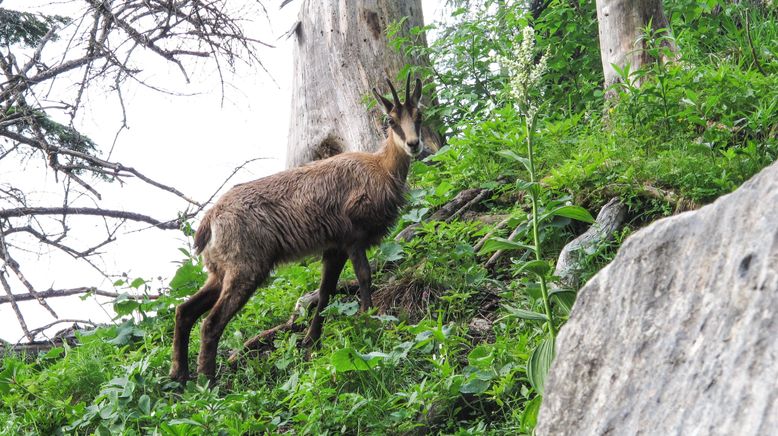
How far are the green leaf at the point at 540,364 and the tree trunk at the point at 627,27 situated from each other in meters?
4.20

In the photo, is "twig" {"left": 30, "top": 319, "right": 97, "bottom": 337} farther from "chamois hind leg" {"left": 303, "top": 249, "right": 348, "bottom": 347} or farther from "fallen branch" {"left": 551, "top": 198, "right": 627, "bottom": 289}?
"fallen branch" {"left": 551, "top": 198, "right": 627, "bottom": 289}

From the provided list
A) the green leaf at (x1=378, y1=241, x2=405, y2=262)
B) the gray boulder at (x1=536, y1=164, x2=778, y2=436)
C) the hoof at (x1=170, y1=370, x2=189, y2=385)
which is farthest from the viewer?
the green leaf at (x1=378, y1=241, x2=405, y2=262)

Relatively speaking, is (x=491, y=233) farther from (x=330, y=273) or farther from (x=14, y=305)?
(x=14, y=305)

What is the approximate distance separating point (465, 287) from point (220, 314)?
1683 mm

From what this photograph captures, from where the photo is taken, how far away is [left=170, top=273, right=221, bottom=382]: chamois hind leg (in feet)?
17.7

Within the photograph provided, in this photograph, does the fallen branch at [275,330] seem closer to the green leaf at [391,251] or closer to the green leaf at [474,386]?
the green leaf at [391,251]

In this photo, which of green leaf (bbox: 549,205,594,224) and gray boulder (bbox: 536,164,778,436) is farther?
green leaf (bbox: 549,205,594,224)

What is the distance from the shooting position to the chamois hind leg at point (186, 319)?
5.39m

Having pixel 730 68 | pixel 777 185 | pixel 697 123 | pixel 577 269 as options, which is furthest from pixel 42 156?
pixel 777 185

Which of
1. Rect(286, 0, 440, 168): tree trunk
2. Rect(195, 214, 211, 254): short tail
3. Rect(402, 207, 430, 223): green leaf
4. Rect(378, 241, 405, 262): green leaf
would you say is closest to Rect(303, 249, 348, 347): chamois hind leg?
Rect(378, 241, 405, 262): green leaf

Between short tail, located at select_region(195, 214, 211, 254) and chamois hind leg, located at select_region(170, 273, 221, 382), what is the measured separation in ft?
0.73

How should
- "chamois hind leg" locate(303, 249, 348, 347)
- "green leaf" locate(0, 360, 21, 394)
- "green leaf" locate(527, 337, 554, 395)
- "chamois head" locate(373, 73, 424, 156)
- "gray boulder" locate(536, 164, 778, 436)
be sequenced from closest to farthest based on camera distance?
1. "gray boulder" locate(536, 164, 778, 436)
2. "green leaf" locate(527, 337, 554, 395)
3. "green leaf" locate(0, 360, 21, 394)
4. "chamois hind leg" locate(303, 249, 348, 347)
5. "chamois head" locate(373, 73, 424, 156)

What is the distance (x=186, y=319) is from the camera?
5566 millimetres

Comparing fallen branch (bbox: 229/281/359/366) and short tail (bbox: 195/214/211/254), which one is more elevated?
short tail (bbox: 195/214/211/254)
